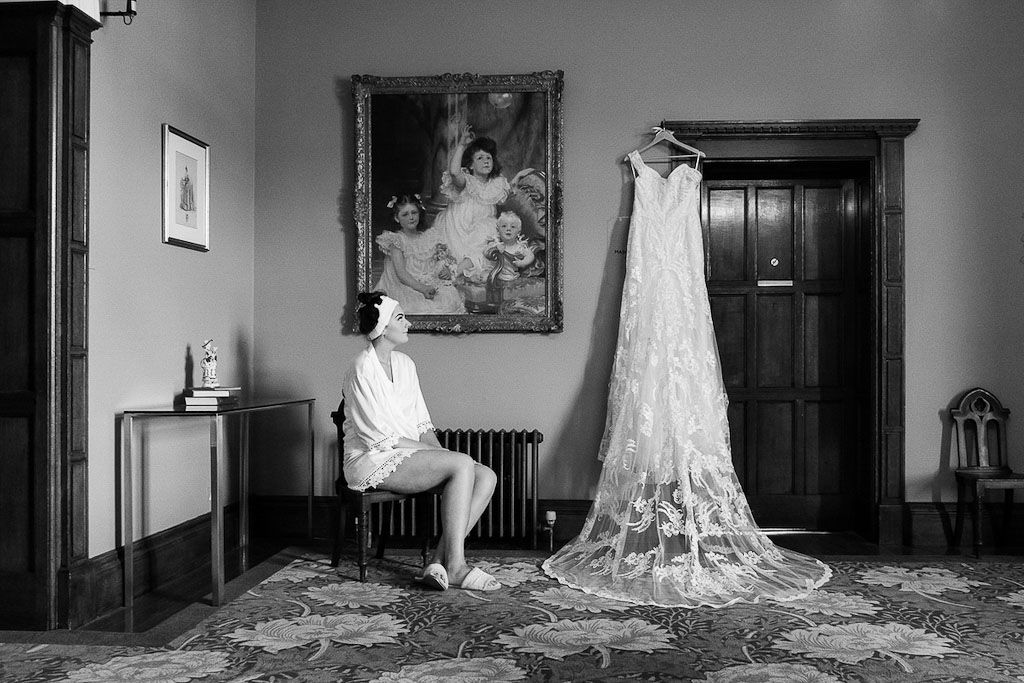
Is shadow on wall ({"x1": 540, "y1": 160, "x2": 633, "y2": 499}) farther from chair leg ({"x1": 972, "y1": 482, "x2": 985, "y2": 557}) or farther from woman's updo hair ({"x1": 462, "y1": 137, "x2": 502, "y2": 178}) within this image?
chair leg ({"x1": 972, "y1": 482, "x2": 985, "y2": 557})

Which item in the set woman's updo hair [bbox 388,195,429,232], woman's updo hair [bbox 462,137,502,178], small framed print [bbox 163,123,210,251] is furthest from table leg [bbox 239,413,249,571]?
woman's updo hair [bbox 462,137,502,178]

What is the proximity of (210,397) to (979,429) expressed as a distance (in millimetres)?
4149

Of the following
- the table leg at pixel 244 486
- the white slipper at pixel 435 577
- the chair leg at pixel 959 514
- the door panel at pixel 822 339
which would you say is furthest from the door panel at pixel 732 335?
the table leg at pixel 244 486

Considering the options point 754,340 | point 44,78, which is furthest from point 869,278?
point 44,78

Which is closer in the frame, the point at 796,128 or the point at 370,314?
the point at 370,314

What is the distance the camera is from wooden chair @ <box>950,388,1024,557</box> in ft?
15.8

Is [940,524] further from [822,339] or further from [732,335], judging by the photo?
[732,335]

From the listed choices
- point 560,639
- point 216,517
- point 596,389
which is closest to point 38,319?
point 216,517

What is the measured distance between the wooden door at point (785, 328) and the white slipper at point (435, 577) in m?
2.22

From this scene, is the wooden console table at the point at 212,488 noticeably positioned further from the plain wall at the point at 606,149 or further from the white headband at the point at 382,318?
the plain wall at the point at 606,149

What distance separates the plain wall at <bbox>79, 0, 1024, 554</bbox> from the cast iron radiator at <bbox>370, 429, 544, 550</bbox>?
8.9 inches

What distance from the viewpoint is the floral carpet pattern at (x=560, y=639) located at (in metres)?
2.82

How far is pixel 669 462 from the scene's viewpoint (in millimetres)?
4230

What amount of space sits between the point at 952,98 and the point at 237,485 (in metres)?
4.70
